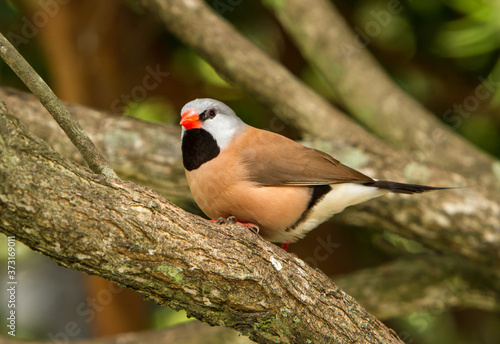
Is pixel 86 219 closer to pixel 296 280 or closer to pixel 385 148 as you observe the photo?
pixel 296 280

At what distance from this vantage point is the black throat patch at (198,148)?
2643 mm

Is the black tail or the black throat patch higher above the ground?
the black throat patch

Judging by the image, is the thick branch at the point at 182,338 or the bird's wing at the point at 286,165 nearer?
the bird's wing at the point at 286,165

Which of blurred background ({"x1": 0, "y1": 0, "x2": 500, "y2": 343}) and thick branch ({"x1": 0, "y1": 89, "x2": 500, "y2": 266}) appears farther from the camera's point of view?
blurred background ({"x1": 0, "y1": 0, "x2": 500, "y2": 343})

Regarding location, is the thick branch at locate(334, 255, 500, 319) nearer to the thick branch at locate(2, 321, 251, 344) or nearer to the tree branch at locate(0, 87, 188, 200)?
the thick branch at locate(2, 321, 251, 344)

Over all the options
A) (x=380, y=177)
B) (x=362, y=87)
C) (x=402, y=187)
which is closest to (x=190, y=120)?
(x=402, y=187)

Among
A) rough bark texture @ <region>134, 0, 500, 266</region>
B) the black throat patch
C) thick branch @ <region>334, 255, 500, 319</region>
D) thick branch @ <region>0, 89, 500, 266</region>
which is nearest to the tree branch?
thick branch @ <region>0, 89, 500, 266</region>

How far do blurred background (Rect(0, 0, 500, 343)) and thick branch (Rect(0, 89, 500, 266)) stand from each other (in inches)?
37.2

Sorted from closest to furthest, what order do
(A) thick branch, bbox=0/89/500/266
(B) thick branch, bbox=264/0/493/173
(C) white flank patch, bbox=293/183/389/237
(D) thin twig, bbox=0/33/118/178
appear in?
(D) thin twig, bbox=0/33/118/178 → (C) white flank patch, bbox=293/183/389/237 → (A) thick branch, bbox=0/89/500/266 → (B) thick branch, bbox=264/0/493/173

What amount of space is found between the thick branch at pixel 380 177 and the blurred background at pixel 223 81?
3.10 ft

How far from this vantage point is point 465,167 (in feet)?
13.0

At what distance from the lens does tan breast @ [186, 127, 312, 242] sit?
2566 millimetres

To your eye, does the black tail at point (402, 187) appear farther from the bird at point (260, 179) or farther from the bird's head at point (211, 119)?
the bird's head at point (211, 119)

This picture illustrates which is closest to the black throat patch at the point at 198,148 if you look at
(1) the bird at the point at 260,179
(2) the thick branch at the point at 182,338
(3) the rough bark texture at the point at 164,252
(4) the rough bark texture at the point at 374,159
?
(1) the bird at the point at 260,179
